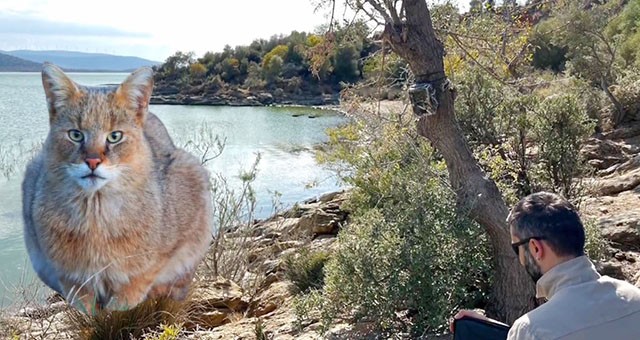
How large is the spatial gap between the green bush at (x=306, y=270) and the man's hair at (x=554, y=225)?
454 centimetres

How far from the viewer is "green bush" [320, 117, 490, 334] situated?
4.79 m

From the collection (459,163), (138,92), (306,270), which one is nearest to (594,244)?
(459,163)

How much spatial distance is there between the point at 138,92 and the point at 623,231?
217 inches

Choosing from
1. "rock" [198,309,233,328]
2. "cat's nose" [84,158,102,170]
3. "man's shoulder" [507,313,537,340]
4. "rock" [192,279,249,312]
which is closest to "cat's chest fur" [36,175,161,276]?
"cat's nose" [84,158,102,170]

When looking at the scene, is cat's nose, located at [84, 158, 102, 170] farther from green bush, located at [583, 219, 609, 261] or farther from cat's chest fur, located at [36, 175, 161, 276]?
green bush, located at [583, 219, 609, 261]

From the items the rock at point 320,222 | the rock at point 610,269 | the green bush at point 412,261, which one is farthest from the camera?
the rock at point 320,222

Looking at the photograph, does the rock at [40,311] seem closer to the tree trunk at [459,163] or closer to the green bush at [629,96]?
the tree trunk at [459,163]

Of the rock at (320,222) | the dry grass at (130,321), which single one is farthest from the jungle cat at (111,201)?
the rock at (320,222)

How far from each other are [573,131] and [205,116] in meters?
4.99

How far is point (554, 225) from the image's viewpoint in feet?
7.75

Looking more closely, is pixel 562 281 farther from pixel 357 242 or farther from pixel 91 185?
pixel 357 242

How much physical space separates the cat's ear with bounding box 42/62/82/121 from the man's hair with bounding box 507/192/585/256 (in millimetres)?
1594

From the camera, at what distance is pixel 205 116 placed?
4.11m

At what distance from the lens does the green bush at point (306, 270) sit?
699 cm
